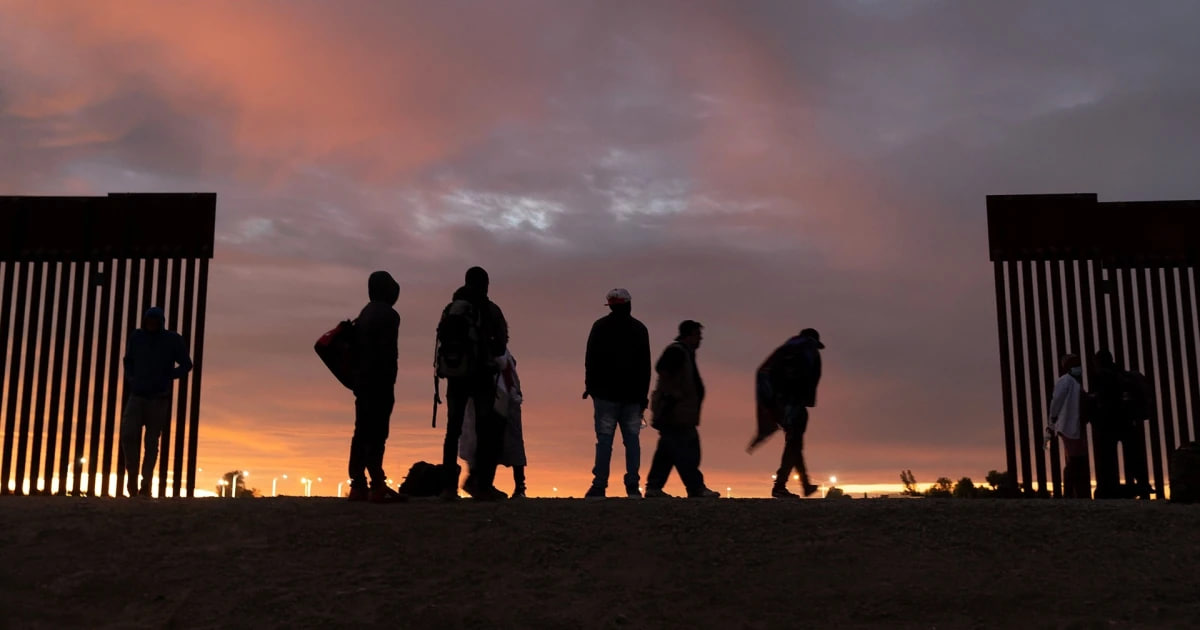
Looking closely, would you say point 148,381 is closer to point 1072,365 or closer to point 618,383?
point 618,383

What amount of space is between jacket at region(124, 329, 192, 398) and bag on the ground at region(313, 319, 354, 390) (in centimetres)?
247

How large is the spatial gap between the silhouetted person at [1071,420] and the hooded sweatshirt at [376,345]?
771 cm

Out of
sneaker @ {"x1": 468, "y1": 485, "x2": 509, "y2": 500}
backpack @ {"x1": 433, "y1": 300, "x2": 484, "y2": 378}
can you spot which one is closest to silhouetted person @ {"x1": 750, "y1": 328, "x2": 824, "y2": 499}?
sneaker @ {"x1": 468, "y1": 485, "x2": 509, "y2": 500}

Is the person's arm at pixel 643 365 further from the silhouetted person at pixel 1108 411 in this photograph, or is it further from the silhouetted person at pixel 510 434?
the silhouetted person at pixel 1108 411

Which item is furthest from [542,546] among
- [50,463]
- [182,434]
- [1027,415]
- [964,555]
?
A: [50,463]

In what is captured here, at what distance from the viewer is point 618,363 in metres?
9.62

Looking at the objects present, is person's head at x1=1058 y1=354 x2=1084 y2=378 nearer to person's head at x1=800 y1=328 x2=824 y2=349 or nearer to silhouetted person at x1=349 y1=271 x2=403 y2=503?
person's head at x1=800 y1=328 x2=824 y2=349

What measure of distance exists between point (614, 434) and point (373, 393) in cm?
256

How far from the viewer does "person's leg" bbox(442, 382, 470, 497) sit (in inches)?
319

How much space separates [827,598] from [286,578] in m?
3.20

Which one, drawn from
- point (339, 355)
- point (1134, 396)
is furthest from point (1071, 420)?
point (339, 355)

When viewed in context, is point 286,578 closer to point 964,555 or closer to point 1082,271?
point 964,555

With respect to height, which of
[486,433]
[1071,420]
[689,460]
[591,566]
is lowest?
[591,566]

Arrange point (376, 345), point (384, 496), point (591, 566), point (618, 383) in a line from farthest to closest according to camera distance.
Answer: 1. point (618, 383)
2. point (384, 496)
3. point (376, 345)
4. point (591, 566)
